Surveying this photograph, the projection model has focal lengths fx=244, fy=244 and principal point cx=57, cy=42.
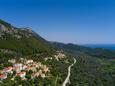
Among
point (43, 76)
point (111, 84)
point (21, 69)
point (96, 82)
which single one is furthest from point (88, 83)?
point (21, 69)

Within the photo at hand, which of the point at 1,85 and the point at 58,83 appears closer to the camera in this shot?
the point at 1,85

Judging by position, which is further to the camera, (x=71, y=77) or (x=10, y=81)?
(x=71, y=77)

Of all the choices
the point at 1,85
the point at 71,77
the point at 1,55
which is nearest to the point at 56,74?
the point at 71,77

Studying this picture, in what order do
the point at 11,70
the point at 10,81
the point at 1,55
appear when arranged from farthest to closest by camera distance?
the point at 1,55
the point at 11,70
the point at 10,81

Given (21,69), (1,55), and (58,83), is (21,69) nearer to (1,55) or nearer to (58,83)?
(58,83)

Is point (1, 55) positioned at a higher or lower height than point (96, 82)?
higher

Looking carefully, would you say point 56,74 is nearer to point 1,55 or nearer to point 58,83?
point 58,83

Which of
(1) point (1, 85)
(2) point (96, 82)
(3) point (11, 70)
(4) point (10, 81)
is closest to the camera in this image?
(1) point (1, 85)

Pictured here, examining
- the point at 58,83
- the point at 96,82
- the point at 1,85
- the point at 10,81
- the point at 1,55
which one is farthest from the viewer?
the point at 1,55

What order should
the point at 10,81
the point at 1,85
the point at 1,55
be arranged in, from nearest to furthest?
1. the point at 1,85
2. the point at 10,81
3. the point at 1,55
